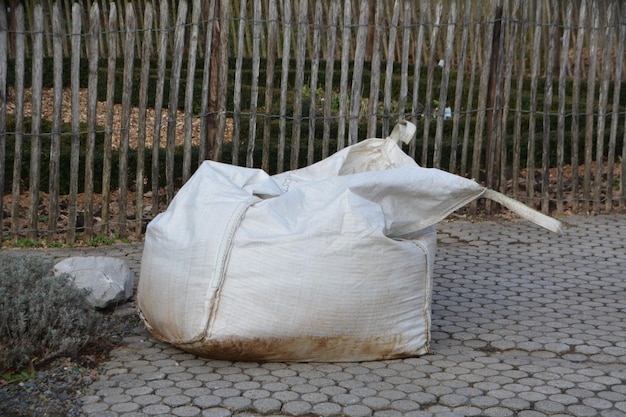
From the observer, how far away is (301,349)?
4.31 m

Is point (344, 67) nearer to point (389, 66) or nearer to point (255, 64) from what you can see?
point (389, 66)

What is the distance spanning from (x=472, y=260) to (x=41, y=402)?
135 inches

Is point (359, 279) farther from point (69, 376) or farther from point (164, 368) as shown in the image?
point (69, 376)

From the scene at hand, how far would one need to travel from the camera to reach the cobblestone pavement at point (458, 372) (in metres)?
3.93

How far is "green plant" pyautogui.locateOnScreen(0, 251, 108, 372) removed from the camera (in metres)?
4.26

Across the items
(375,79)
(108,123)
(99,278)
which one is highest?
(375,79)

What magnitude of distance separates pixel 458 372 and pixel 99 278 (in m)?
2.06

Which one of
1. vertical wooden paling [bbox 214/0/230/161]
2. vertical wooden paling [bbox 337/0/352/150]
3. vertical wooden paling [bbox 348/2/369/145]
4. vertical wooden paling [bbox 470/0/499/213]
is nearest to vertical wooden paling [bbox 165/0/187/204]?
vertical wooden paling [bbox 214/0/230/161]

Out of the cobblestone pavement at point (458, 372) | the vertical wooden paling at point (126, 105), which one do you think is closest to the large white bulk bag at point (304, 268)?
the cobblestone pavement at point (458, 372)

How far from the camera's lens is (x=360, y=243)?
14.0 feet

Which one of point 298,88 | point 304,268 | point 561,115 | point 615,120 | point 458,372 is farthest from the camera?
point 615,120

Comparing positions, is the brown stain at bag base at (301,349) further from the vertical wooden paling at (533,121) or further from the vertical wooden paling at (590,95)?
the vertical wooden paling at (590,95)

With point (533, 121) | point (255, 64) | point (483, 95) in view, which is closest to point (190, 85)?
point (255, 64)

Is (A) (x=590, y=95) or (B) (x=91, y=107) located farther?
(A) (x=590, y=95)
